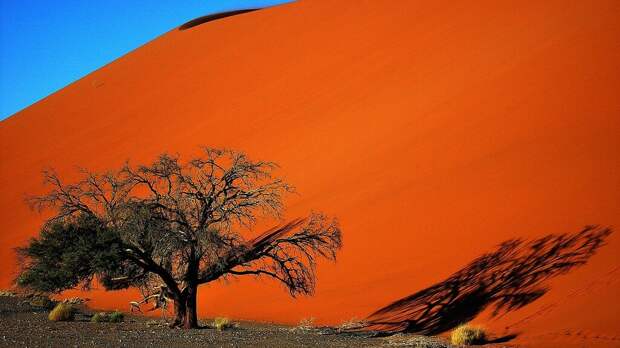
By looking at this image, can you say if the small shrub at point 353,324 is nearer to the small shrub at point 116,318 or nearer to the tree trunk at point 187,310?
the tree trunk at point 187,310

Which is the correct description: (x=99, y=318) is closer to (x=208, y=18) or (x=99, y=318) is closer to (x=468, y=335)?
(x=468, y=335)

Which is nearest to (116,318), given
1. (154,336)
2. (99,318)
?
(99,318)

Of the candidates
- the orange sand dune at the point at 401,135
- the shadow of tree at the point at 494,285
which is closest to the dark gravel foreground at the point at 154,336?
the shadow of tree at the point at 494,285

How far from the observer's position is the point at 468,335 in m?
14.0

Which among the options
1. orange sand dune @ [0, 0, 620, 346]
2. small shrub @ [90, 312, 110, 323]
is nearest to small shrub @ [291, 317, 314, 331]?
orange sand dune @ [0, 0, 620, 346]

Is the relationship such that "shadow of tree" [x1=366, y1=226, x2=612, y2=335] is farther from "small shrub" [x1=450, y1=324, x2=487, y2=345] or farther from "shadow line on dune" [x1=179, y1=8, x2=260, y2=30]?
"shadow line on dune" [x1=179, y1=8, x2=260, y2=30]

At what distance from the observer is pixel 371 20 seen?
42.0 metres

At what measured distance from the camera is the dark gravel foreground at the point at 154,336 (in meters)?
12.5

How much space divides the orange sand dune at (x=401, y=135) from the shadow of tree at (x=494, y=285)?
0.36 m

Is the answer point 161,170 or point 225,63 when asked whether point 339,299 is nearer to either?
point 161,170

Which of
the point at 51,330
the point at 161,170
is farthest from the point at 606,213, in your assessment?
the point at 51,330

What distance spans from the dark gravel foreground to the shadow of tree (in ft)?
5.21

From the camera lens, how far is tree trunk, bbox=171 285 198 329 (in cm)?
1599

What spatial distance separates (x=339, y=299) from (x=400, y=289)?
1.76 m
